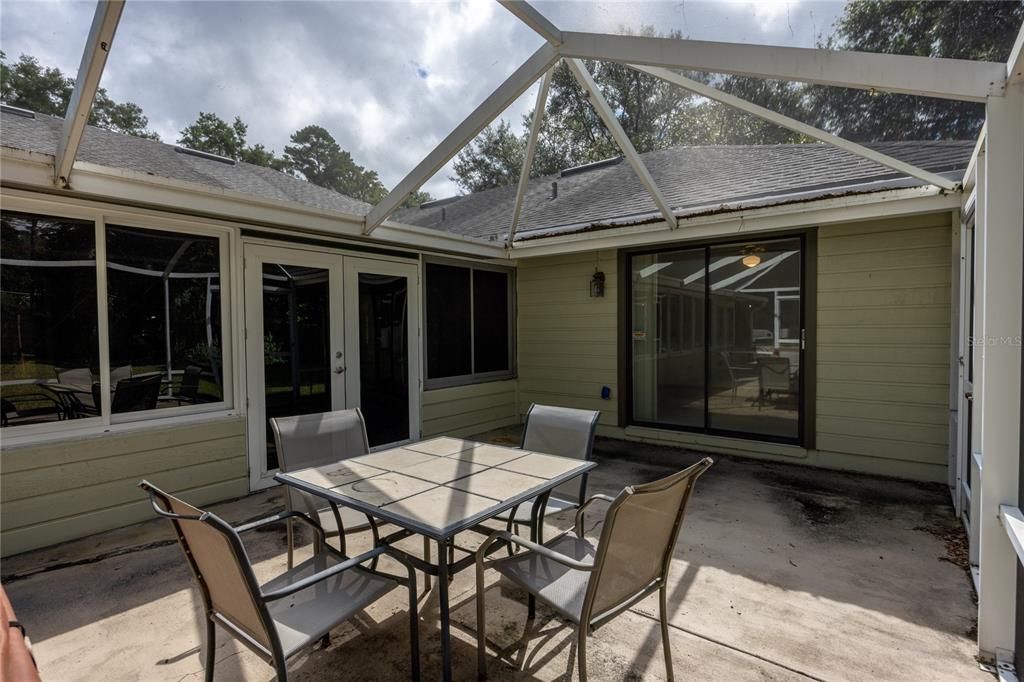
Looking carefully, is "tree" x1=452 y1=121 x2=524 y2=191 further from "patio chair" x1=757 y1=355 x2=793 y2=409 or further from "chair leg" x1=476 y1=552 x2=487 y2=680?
"chair leg" x1=476 y1=552 x2=487 y2=680

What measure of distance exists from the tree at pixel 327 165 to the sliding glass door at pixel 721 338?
336cm

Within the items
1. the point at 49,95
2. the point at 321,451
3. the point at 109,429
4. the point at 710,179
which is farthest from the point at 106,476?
the point at 710,179

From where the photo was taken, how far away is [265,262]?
170 inches

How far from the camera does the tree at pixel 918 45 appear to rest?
215 cm

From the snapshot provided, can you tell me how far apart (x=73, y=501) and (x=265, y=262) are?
225cm

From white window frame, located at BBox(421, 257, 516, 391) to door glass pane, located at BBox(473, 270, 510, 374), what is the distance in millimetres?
43

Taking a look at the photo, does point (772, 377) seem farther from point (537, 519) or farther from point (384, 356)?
point (384, 356)

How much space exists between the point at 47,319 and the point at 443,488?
316cm

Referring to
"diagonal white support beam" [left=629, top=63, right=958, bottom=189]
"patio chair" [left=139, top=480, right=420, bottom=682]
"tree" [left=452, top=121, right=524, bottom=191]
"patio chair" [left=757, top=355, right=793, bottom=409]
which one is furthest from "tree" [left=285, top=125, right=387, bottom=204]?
"patio chair" [left=757, top=355, right=793, bottom=409]

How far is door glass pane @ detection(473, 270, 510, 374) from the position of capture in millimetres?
6523

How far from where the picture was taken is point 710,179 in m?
4.98

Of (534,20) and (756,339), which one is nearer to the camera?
(534,20)

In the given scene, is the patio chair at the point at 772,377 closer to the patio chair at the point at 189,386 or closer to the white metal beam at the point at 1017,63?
the white metal beam at the point at 1017,63

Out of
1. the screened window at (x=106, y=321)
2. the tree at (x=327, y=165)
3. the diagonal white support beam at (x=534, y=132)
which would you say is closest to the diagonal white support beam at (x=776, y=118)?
the diagonal white support beam at (x=534, y=132)
